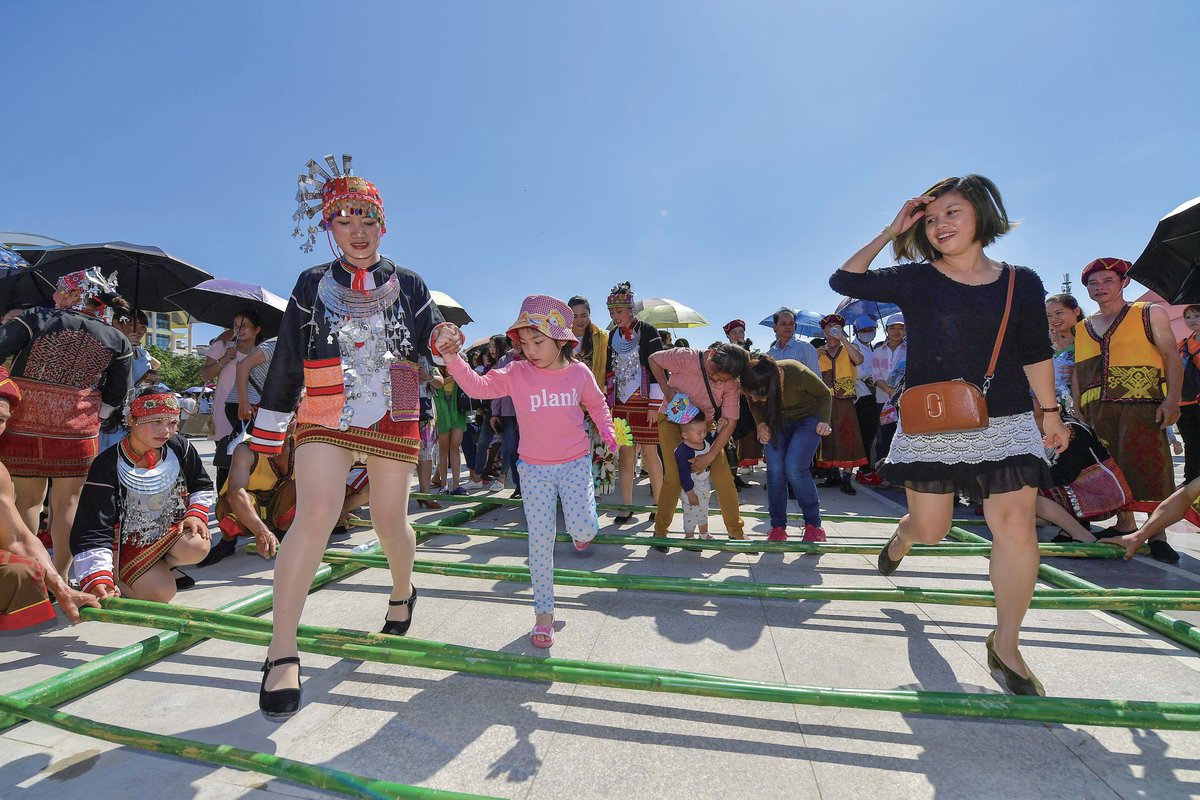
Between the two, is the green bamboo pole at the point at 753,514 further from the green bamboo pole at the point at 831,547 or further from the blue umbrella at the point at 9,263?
the blue umbrella at the point at 9,263

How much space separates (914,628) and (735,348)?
2.23 metres

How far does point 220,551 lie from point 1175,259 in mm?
7649

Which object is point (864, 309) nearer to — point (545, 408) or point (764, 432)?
point (764, 432)

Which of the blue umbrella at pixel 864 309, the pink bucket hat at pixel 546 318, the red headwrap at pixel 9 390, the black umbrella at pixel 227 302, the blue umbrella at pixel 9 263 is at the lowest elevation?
the red headwrap at pixel 9 390

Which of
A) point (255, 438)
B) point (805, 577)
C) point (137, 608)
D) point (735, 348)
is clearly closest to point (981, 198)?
point (735, 348)

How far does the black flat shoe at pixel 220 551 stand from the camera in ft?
15.3

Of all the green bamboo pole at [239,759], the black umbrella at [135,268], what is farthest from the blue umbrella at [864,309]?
the green bamboo pole at [239,759]

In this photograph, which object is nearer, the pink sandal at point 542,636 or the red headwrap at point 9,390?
the pink sandal at point 542,636

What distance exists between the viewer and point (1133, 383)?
15.5ft

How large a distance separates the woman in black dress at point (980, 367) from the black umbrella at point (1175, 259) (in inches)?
98.0

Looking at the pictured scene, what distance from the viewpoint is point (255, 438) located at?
2.53 metres

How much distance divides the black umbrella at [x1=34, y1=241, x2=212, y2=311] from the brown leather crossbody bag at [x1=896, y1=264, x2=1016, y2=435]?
683 centimetres

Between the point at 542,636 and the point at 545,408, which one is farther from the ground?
the point at 545,408

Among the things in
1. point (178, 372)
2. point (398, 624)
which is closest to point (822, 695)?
point (398, 624)
